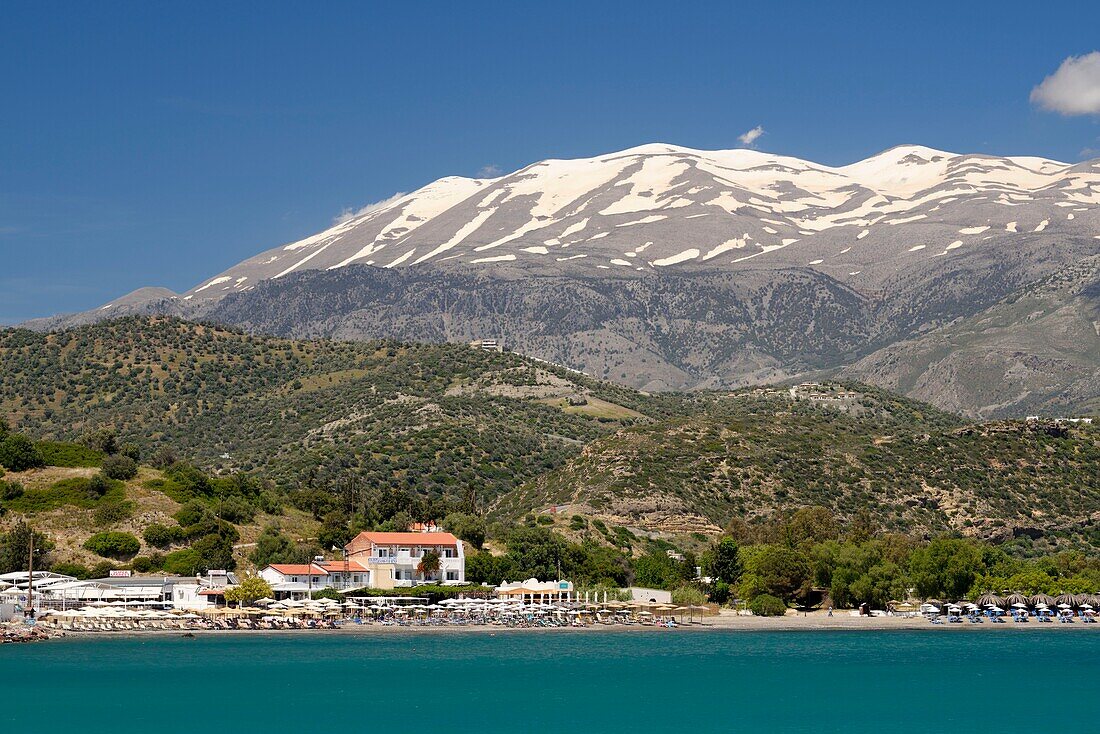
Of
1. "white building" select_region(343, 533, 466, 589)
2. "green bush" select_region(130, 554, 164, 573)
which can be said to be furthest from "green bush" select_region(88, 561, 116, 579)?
"white building" select_region(343, 533, 466, 589)

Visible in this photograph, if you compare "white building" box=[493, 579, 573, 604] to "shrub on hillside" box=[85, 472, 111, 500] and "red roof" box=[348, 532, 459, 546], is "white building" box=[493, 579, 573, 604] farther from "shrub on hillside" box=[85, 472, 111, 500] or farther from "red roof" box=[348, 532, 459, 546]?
"shrub on hillside" box=[85, 472, 111, 500]

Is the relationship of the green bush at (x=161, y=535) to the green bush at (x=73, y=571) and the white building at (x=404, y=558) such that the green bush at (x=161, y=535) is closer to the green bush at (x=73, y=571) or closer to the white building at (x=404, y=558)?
the green bush at (x=73, y=571)

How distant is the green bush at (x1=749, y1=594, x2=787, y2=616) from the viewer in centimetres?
11938

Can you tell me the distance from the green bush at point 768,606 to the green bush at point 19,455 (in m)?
61.6

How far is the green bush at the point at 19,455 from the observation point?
12962 cm

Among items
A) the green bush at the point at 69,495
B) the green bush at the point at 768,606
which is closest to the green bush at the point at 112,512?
the green bush at the point at 69,495

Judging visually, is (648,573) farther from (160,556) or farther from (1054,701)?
(1054,701)

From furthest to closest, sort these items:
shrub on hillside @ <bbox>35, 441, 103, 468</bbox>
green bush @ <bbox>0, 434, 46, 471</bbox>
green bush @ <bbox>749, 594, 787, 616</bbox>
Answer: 1. shrub on hillside @ <bbox>35, 441, 103, 468</bbox>
2. green bush @ <bbox>0, 434, 46, 471</bbox>
3. green bush @ <bbox>749, 594, 787, 616</bbox>

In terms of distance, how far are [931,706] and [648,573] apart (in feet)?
180

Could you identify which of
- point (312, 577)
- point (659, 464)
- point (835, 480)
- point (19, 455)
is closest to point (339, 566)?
point (312, 577)

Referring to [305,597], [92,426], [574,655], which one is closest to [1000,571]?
[574,655]

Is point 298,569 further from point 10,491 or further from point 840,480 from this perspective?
point 840,480

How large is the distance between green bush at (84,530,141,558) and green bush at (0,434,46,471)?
14.7m

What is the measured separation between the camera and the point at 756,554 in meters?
124
